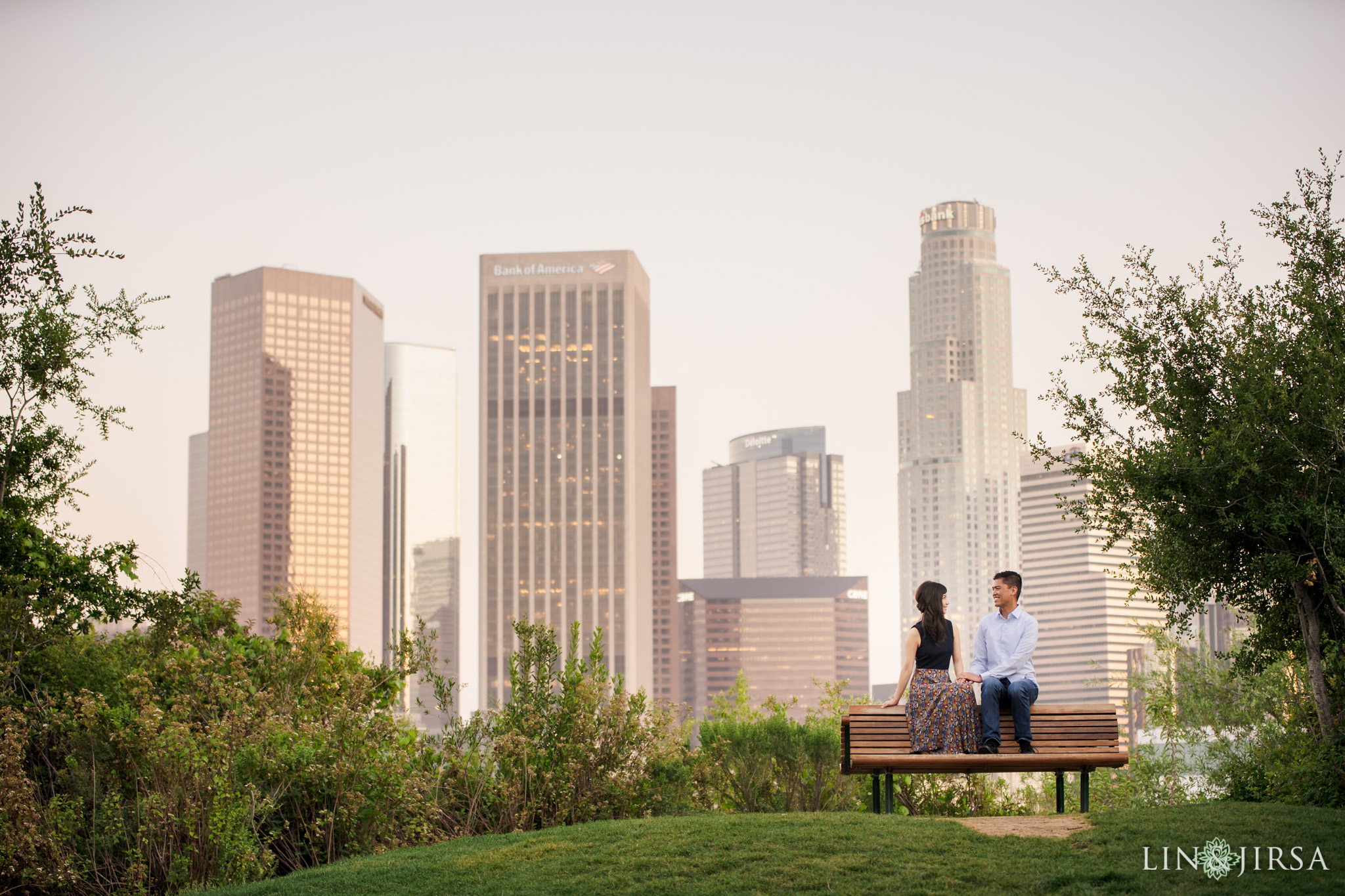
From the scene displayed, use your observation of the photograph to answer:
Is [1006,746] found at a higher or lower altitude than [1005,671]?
lower

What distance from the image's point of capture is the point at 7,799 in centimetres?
822

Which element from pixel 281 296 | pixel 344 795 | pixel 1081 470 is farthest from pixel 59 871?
pixel 281 296

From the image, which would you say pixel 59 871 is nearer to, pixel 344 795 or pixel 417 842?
pixel 344 795

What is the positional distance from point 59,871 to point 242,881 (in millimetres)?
1225

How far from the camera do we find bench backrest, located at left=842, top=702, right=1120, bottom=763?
954 cm

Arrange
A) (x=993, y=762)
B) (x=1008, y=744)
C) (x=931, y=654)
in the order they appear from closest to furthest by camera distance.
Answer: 1. (x=993, y=762)
2. (x=1008, y=744)
3. (x=931, y=654)

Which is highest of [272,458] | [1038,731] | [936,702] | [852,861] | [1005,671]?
[272,458]

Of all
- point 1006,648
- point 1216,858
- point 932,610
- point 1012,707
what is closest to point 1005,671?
point 1006,648

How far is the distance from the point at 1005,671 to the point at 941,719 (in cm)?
64

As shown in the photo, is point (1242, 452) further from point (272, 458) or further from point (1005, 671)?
point (272, 458)

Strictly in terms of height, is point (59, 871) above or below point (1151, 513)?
below

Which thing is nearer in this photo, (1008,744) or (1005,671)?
(1005,671)

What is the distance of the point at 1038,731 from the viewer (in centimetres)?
968
